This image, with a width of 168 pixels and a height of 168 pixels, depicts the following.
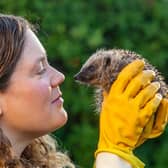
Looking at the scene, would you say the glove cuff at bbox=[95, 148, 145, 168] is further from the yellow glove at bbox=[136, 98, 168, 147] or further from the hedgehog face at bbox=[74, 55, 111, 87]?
the hedgehog face at bbox=[74, 55, 111, 87]

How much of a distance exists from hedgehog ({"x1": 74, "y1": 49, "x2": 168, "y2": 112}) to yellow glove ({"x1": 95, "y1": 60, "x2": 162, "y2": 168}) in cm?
5

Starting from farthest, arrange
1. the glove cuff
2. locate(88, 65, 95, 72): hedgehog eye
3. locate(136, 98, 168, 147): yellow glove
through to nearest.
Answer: locate(88, 65, 95, 72): hedgehog eye, locate(136, 98, 168, 147): yellow glove, the glove cuff

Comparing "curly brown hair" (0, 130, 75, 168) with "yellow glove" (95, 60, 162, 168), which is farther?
"yellow glove" (95, 60, 162, 168)

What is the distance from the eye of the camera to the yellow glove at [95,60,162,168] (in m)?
2.50

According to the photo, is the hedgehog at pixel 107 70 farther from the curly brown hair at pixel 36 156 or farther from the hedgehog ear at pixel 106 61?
the curly brown hair at pixel 36 156

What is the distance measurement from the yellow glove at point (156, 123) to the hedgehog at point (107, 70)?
0.04 metres

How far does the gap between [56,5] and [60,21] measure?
11 centimetres

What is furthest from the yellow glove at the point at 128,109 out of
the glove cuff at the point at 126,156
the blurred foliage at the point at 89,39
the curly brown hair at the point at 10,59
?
the blurred foliage at the point at 89,39

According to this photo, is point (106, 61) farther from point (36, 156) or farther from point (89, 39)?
point (89, 39)

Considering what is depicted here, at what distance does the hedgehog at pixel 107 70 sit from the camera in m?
2.60

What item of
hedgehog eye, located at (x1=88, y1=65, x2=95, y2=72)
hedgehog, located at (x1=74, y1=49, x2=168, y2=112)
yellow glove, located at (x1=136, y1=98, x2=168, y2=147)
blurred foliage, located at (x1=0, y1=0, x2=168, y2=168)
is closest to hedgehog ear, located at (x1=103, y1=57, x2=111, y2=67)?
hedgehog, located at (x1=74, y1=49, x2=168, y2=112)

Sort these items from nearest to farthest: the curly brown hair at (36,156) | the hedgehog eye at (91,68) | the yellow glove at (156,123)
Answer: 1. the curly brown hair at (36,156)
2. the yellow glove at (156,123)
3. the hedgehog eye at (91,68)

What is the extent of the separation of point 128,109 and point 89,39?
2.65m

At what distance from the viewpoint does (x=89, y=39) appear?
5.12 meters
